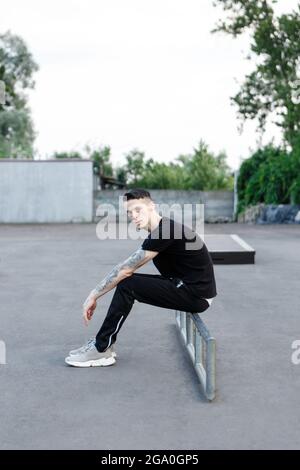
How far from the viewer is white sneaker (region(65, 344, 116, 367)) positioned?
17.9 ft

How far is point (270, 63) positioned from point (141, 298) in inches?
1127

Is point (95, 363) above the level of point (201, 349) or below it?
below

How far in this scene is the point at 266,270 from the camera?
1207cm

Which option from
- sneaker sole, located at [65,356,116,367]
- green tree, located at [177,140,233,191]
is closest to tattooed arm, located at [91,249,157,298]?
sneaker sole, located at [65,356,116,367]

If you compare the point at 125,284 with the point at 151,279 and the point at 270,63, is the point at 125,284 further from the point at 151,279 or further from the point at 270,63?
the point at 270,63

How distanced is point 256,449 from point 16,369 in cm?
242

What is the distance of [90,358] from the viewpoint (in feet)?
18.0

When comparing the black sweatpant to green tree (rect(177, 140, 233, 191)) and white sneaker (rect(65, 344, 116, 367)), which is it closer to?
white sneaker (rect(65, 344, 116, 367))

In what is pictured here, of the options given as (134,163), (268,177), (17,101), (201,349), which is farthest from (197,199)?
(17,101)

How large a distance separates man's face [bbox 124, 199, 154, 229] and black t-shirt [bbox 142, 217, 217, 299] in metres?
0.12

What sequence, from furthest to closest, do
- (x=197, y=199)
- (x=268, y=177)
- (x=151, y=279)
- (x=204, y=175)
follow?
(x=204, y=175) → (x=197, y=199) → (x=268, y=177) → (x=151, y=279)

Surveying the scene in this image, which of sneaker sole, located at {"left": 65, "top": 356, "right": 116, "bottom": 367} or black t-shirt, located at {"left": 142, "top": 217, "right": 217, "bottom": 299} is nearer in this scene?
black t-shirt, located at {"left": 142, "top": 217, "right": 217, "bottom": 299}

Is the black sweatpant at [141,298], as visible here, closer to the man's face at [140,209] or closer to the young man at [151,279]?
the young man at [151,279]

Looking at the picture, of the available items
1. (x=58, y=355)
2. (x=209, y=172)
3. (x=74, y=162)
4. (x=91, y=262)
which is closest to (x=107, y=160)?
(x=209, y=172)
